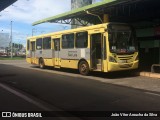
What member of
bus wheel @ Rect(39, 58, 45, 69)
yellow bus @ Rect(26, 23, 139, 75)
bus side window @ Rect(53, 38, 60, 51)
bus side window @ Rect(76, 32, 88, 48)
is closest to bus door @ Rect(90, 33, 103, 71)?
yellow bus @ Rect(26, 23, 139, 75)

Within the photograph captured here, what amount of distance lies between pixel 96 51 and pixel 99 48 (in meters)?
0.34

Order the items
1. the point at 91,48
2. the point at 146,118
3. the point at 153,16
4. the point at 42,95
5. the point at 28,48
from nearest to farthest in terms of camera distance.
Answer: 1. the point at 146,118
2. the point at 42,95
3. the point at 91,48
4. the point at 153,16
5. the point at 28,48

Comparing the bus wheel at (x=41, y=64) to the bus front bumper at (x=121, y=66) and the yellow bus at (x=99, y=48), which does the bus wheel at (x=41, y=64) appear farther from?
the bus front bumper at (x=121, y=66)

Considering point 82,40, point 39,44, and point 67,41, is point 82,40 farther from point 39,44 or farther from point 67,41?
point 39,44

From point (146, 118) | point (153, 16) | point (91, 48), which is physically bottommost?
point (146, 118)

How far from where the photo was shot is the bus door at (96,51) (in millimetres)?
19422

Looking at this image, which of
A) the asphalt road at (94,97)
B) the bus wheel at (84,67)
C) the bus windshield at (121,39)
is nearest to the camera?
the asphalt road at (94,97)

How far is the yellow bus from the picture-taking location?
61.4 ft

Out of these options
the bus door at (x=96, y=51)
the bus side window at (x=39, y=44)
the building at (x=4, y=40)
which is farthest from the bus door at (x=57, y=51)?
the building at (x=4, y=40)

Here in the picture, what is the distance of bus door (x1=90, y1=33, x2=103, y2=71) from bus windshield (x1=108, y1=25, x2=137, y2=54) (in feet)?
2.36

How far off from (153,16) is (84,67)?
7.71 metres

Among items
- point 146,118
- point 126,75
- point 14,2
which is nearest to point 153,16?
point 126,75

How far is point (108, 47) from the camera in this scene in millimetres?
18609

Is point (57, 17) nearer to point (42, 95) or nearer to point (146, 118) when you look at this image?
point (42, 95)
